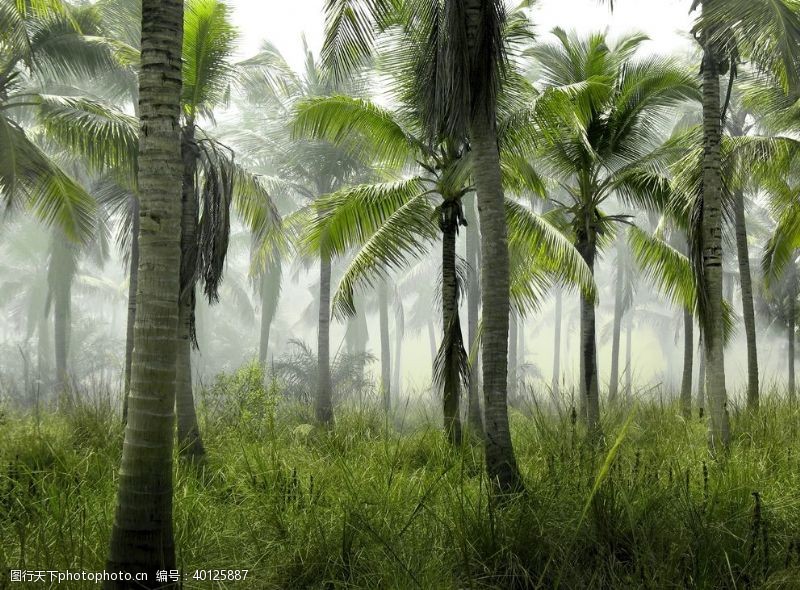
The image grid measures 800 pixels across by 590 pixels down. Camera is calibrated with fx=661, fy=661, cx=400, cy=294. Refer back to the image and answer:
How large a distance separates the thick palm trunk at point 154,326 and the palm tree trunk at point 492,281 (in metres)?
3.26

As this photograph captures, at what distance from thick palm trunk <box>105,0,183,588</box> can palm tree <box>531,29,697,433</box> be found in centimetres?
822

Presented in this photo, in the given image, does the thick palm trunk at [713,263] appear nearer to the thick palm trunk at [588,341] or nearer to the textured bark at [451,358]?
the thick palm trunk at [588,341]

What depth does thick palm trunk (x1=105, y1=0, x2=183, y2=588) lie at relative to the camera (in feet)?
13.0

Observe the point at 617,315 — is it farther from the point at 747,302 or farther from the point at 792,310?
the point at 747,302

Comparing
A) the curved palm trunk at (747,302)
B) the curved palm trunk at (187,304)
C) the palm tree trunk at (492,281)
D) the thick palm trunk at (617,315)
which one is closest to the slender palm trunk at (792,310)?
the thick palm trunk at (617,315)

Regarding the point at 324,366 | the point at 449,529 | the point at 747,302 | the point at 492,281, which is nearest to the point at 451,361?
the point at 492,281

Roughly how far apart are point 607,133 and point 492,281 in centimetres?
683

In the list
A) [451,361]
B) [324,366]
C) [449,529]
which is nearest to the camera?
[449,529]

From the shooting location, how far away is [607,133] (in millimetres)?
12148

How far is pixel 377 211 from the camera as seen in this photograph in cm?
1070

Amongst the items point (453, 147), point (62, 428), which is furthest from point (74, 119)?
point (453, 147)

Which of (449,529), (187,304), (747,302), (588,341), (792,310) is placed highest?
(792,310)

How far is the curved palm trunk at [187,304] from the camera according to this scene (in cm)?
838

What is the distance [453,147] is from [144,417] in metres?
7.10
